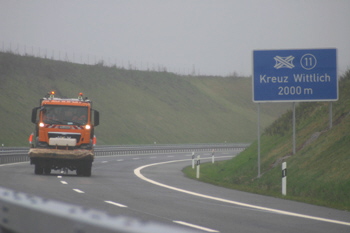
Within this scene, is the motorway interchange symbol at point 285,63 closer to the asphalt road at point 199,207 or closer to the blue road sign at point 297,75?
the blue road sign at point 297,75

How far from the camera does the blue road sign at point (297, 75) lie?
27.4 metres

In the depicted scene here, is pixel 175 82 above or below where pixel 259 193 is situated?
above

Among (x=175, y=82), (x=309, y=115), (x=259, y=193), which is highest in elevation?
(x=175, y=82)

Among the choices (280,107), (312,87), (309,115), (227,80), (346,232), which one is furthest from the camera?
(227,80)

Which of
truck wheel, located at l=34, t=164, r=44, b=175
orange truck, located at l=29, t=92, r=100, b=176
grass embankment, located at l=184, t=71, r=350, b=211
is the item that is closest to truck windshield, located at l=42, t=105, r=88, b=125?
orange truck, located at l=29, t=92, r=100, b=176

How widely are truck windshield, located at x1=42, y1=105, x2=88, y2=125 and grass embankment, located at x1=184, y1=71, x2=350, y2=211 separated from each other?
5518 mm

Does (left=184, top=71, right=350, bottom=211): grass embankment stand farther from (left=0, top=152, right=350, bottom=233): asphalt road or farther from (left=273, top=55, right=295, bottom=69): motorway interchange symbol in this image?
(left=273, top=55, right=295, bottom=69): motorway interchange symbol

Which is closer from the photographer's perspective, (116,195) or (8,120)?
(116,195)

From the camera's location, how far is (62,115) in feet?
89.9

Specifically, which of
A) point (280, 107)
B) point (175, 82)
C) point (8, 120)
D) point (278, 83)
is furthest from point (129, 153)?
point (280, 107)

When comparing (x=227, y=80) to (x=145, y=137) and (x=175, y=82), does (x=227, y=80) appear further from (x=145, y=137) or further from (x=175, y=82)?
(x=145, y=137)

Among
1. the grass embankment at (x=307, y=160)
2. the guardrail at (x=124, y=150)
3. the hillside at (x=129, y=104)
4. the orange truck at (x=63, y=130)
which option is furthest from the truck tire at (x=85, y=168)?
the hillside at (x=129, y=104)

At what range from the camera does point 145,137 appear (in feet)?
306

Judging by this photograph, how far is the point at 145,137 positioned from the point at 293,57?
6615 centimetres
